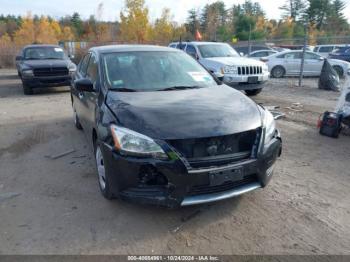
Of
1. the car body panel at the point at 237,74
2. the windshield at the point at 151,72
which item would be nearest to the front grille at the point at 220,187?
the windshield at the point at 151,72

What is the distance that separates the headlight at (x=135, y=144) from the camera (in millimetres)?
2865

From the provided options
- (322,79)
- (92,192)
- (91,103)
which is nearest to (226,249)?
(92,192)

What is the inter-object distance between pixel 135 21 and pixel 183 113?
3853 cm

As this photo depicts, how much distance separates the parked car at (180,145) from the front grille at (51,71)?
26.6 ft

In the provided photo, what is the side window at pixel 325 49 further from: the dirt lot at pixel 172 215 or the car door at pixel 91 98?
the car door at pixel 91 98

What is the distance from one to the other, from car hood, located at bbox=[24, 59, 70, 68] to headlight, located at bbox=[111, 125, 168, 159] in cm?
909

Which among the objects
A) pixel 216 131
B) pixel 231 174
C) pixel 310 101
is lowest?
pixel 310 101

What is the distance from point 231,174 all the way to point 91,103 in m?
2.17

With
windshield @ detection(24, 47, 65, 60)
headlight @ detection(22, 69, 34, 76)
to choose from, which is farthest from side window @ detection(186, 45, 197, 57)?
headlight @ detection(22, 69, 34, 76)

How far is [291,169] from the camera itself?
4.42m

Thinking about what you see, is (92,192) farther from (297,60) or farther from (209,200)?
(297,60)

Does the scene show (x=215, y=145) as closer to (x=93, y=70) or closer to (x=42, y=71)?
(x=93, y=70)

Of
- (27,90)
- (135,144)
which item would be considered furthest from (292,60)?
(135,144)

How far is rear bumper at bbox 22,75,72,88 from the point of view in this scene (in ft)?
36.0
